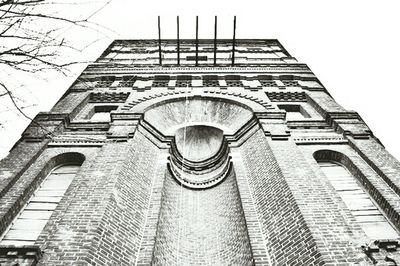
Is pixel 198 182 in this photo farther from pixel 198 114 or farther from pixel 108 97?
pixel 108 97

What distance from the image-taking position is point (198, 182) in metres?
9.23

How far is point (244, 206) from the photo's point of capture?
716 cm

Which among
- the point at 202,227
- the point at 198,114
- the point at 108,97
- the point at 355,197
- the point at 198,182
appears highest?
the point at 108,97

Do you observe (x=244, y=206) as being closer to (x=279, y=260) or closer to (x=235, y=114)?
(x=279, y=260)

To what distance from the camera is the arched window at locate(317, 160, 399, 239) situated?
6.75 meters

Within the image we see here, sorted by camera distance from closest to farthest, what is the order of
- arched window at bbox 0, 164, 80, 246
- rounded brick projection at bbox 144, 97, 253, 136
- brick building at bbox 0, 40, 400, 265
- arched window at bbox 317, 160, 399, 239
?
brick building at bbox 0, 40, 400, 265, arched window at bbox 0, 164, 80, 246, arched window at bbox 317, 160, 399, 239, rounded brick projection at bbox 144, 97, 253, 136

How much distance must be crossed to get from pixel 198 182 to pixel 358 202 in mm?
4120

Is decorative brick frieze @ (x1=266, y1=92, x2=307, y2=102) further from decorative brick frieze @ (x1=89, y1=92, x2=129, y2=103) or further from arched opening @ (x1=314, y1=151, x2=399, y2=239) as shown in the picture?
decorative brick frieze @ (x1=89, y1=92, x2=129, y2=103)

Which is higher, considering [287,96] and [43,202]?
[287,96]

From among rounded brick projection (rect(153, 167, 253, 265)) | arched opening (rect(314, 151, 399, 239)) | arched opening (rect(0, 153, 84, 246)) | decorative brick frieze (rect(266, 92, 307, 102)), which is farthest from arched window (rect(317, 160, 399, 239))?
arched opening (rect(0, 153, 84, 246))

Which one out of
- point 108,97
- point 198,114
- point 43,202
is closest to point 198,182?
point 198,114

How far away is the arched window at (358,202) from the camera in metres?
6.75

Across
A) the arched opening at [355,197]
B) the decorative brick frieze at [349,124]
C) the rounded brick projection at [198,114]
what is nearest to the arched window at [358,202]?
the arched opening at [355,197]

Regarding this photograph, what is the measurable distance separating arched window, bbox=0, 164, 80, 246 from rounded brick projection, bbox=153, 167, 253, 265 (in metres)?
2.45
